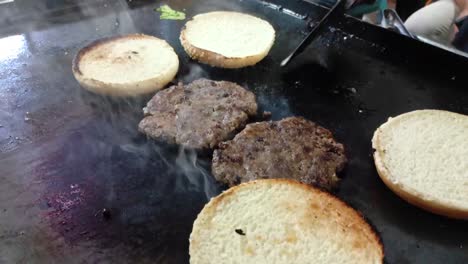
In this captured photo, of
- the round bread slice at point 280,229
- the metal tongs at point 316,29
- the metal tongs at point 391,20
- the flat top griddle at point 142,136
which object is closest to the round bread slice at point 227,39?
the flat top griddle at point 142,136

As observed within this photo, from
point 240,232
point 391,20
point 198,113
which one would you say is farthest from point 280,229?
point 391,20

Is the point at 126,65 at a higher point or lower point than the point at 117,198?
higher

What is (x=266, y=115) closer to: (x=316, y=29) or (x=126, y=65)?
(x=316, y=29)

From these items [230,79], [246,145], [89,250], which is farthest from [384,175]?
[89,250]

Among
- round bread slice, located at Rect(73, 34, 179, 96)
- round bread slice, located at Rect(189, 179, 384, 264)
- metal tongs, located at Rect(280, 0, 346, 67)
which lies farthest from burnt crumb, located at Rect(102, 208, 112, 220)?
metal tongs, located at Rect(280, 0, 346, 67)

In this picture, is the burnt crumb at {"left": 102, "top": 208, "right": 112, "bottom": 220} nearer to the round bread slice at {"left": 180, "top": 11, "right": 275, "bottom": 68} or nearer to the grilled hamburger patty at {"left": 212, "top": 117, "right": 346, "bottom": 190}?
the grilled hamburger patty at {"left": 212, "top": 117, "right": 346, "bottom": 190}

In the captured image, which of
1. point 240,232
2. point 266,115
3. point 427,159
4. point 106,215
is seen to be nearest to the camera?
point 240,232

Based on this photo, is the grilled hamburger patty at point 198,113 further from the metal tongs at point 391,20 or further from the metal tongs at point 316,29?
the metal tongs at point 391,20

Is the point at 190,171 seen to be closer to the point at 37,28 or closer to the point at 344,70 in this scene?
the point at 344,70
